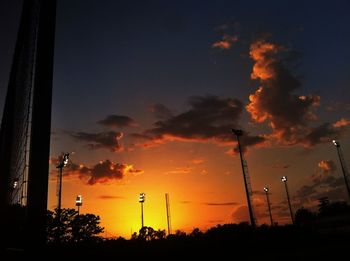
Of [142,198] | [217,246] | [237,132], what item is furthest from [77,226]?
[217,246]

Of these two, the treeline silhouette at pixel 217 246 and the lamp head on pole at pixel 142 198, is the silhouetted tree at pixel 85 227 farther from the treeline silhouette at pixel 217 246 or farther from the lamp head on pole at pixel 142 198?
the treeline silhouette at pixel 217 246

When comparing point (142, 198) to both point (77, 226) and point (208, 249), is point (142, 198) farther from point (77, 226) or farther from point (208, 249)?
point (208, 249)

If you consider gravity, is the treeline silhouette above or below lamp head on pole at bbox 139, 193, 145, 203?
below

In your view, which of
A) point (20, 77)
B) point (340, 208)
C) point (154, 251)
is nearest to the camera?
point (20, 77)

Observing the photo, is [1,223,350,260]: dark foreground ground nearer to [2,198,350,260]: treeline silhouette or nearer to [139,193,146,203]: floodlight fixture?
[2,198,350,260]: treeline silhouette

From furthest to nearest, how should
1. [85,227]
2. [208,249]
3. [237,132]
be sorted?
1. [85,227]
2. [237,132]
3. [208,249]

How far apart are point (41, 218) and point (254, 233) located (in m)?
22.8

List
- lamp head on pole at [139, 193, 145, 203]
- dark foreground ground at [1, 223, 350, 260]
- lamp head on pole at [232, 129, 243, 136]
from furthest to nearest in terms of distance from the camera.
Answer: lamp head on pole at [139, 193, 145, 203], lamp head on pole at [232, 129, 243, 136], dark foreground ground at [1, 223, 350, 260]

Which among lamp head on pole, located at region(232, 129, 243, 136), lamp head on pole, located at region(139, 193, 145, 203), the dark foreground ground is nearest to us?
the dark foreground ground

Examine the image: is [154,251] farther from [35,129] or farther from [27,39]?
[35,129]

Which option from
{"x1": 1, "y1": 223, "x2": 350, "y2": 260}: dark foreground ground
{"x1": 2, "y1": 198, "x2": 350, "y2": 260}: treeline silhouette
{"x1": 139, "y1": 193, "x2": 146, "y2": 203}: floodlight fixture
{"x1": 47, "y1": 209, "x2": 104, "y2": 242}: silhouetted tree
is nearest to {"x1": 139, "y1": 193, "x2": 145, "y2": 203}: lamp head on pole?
{"x1": 139, "y1": 193, "x2": 146, "y2": 203}: floodlight fixture

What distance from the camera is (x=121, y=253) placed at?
57.2ft

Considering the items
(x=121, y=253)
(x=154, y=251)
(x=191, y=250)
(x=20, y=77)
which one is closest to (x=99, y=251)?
(x=121, y=253)

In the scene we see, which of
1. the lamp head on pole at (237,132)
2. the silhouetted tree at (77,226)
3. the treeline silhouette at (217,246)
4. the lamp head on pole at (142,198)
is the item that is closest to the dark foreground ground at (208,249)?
the treeline silhouette at (217,246)
